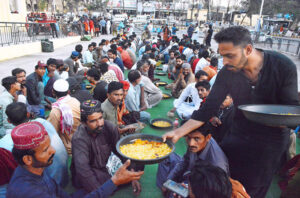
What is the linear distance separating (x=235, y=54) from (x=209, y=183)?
1028mm

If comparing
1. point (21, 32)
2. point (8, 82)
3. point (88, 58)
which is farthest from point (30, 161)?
point (21, 32)

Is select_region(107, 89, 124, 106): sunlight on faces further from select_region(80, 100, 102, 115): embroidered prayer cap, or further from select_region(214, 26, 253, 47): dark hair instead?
select_region(214, 26, 253, 47): dark hair

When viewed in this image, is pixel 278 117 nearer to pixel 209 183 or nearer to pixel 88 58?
pixel 209 183

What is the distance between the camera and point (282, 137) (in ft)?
6.01

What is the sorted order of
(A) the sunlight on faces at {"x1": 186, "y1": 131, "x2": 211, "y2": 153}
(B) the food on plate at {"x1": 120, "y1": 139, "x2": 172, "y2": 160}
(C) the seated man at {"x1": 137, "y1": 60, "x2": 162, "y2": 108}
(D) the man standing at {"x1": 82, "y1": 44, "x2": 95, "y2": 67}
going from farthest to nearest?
(D) the man standing at {"x1": 82, "y1": 44, "x2": 95, "y2": 67}
(C) the seated man at {"x1": 137, "y1": 60, "x2": 162, "y2": 108}
(A) the sunlight on faces at {"x1": 186, "y1": 131, "x2": 211, "y2": 153}
(B) the food on plate at {"x1": 120, "y1": 139, "x2": 172, "y2": 160}

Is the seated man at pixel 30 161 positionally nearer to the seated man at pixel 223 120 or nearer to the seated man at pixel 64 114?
the seated man at pixel 64 114

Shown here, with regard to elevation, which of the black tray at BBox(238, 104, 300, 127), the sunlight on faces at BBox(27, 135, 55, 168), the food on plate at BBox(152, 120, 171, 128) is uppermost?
the black tray at BBox(238, 104, 300, 127)

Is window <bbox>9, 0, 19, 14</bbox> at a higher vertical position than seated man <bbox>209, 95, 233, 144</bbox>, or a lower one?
higher

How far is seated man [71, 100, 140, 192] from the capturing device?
2.40 metres

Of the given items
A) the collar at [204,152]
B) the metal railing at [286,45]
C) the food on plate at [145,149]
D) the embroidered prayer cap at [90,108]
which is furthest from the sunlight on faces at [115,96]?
the metal railing at [286,45]

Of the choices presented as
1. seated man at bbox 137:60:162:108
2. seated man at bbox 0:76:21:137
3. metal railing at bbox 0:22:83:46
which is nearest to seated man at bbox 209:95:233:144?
seated man at bbox 137:60:162:108

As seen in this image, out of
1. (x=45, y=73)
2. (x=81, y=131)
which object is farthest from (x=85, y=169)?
(x=45, y=73)

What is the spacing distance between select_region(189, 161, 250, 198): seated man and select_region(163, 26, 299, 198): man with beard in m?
0.48

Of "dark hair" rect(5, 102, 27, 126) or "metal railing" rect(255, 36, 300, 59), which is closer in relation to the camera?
"dark hair" rect(5, 102, 27, 126)
